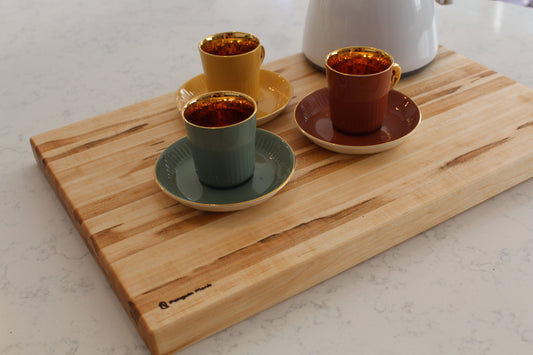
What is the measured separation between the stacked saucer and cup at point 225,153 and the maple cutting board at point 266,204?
0.02 metres

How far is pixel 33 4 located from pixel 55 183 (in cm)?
92

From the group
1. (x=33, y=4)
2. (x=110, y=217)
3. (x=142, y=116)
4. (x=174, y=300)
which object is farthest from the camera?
(x=33, y=4)

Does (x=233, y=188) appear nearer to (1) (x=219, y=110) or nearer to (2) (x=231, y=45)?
(1) (x=219, y=110)

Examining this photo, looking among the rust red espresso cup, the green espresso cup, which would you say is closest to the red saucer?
the rust red espresso cup

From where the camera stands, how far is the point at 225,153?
0.60 m

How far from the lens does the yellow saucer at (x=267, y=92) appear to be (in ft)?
2.62

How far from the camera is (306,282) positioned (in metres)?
0.58

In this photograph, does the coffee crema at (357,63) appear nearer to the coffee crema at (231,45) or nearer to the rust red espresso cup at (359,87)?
the rust red espresso cup at (359,87)

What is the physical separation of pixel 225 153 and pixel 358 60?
247mm

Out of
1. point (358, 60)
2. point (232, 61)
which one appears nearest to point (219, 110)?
point (232, 61)

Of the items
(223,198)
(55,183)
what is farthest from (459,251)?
(55,183)

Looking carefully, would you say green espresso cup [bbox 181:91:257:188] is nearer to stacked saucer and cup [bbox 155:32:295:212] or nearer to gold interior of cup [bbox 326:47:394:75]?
stacked saucer and cup [bbox 155:32:295:212]

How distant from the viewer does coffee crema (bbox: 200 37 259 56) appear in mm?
770

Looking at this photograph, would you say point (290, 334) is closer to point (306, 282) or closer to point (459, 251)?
point (306, 282)
